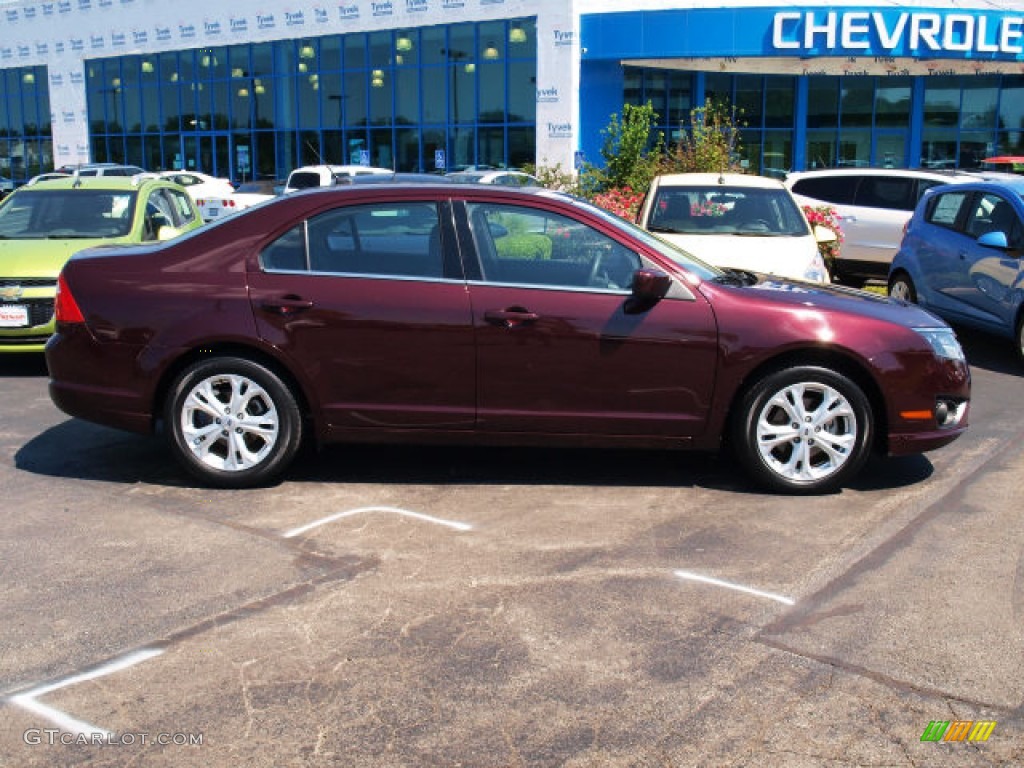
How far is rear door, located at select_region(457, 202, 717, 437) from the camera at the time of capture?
551 centimetres

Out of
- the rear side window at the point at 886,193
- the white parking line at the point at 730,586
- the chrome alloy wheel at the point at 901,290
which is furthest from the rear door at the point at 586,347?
the rear side window at the point at 886,193

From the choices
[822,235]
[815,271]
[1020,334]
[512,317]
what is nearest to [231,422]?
[512,317]

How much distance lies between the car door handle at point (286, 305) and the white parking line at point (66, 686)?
2.22m

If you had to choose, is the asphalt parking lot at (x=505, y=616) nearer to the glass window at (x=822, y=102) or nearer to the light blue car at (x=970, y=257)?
the light blue car at (x=970, y=257)

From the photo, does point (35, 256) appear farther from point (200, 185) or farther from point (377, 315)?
point (200, 185)

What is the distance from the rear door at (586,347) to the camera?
217 inches

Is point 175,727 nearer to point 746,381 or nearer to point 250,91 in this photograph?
point 746,381

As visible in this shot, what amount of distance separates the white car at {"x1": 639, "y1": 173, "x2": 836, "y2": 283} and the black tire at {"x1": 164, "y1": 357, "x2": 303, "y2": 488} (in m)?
4.59

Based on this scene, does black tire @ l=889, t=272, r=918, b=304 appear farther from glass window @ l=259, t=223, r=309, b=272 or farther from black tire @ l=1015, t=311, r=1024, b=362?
glass window @ l=259, t=223, r=309, b=272

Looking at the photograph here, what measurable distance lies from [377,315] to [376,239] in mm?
458

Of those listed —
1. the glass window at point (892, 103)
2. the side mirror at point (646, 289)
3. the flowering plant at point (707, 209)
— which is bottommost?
the side mirror at point (646, 289)

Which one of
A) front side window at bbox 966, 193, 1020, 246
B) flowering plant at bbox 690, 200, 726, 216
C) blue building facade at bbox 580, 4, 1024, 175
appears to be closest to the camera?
front side window at bbox 966, 193, 1020, 246

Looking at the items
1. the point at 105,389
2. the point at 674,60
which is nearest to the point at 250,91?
the point at 674,60

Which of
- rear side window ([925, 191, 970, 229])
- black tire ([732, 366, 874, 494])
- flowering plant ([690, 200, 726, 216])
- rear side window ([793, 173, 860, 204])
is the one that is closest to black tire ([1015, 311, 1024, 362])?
rear side window ([925, 191, 970, 229])
